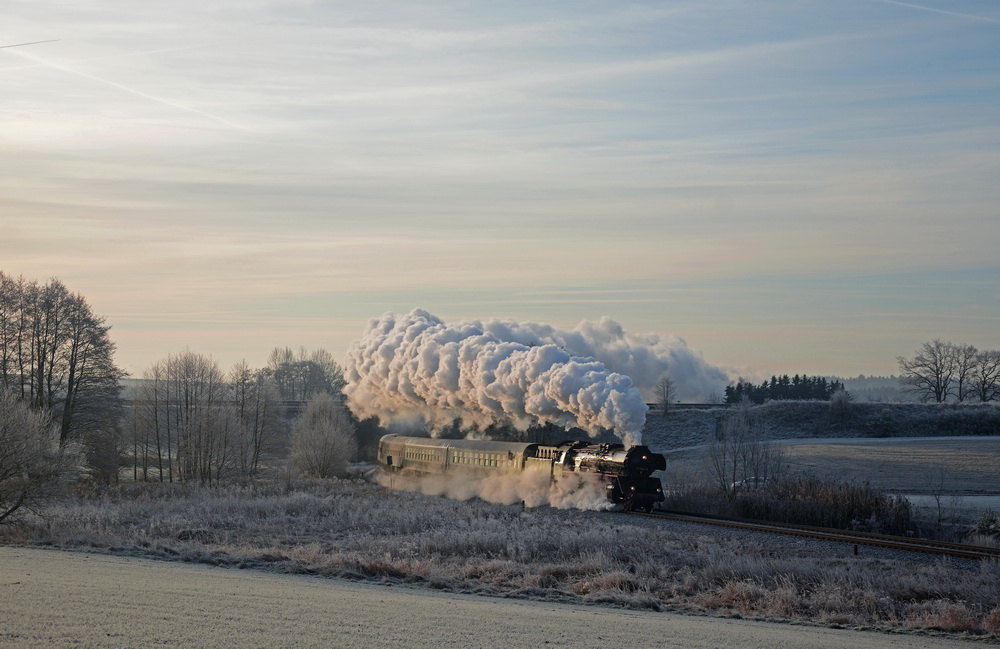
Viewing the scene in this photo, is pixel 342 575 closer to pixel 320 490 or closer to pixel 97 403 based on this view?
pixel 320 490

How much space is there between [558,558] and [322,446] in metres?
50.6

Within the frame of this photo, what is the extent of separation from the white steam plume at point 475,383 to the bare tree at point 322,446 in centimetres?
318

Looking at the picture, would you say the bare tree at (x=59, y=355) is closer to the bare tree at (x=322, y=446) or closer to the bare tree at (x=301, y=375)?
the bare tree at (x=322, y=446)

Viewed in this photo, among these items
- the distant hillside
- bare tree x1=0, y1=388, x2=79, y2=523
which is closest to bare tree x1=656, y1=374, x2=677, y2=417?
the distant hillside

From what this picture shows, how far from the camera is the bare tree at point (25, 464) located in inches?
1275

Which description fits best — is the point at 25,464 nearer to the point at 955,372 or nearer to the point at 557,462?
the point at 557,462

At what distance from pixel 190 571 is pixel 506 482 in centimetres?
2588

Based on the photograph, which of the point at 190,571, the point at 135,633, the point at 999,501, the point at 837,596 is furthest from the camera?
the point at 999,501

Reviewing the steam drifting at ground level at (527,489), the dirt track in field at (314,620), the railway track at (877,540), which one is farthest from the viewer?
the steam drifting at ground level at (527,489)

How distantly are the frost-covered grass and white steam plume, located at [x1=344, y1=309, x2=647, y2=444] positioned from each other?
7603 millimetres

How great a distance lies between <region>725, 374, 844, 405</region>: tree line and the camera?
422ft

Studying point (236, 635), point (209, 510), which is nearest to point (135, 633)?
point (236, 635)

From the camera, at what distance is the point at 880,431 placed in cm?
9381

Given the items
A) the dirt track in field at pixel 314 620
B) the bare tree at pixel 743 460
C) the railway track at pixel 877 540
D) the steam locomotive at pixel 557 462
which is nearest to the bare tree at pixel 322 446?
the steam locomotive at pixel 557 462
